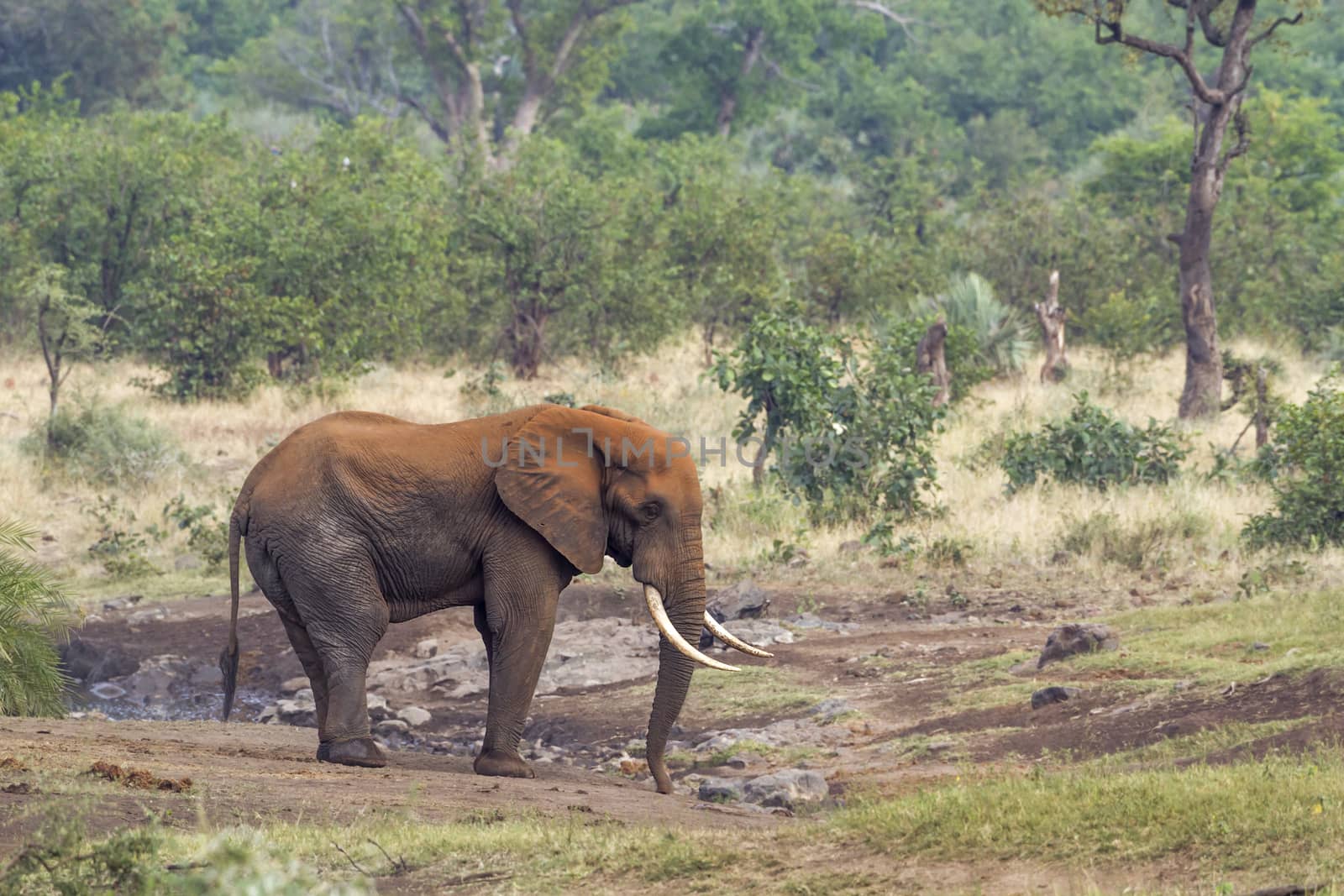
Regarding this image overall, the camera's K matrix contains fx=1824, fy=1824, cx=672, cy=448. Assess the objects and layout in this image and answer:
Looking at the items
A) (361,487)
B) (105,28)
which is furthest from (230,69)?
→ (361,487)

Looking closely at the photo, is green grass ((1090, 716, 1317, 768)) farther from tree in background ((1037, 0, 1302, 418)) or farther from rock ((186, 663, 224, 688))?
tree in background ((1037, 0, 1302, 418))

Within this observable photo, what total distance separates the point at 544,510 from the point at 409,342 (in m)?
15.4

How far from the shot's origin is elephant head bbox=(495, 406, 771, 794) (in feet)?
28.6

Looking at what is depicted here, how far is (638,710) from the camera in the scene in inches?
442

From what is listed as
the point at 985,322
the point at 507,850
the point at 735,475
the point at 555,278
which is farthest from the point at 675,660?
the point at 555,278

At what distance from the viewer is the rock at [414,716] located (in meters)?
11.4

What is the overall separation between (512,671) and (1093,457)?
8.80 meters

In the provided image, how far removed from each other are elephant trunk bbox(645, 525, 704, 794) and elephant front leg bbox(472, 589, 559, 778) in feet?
1.88

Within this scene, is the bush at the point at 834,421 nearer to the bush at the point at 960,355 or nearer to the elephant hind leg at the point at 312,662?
the bush at the point at 960,355

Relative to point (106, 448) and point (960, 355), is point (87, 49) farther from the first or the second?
point (960, 355)

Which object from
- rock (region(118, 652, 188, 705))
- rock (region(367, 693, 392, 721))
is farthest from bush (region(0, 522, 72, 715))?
rock (region(118, 652, 188, 705))

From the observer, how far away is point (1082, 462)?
16.2 meters

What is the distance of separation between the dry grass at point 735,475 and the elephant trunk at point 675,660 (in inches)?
215

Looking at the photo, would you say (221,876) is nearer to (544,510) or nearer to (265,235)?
(544,510)
